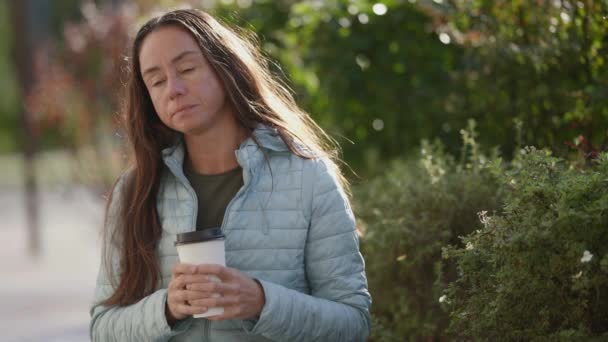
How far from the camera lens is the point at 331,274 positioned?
2.30m

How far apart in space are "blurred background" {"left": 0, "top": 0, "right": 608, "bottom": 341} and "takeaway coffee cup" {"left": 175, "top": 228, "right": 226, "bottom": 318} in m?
0.55

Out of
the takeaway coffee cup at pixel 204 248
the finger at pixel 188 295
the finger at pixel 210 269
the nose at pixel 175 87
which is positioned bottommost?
the finger at pixel 188 295

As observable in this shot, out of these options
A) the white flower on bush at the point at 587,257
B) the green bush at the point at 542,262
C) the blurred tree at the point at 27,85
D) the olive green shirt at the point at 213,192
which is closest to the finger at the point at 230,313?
the olive green shirt at the point at 213,192

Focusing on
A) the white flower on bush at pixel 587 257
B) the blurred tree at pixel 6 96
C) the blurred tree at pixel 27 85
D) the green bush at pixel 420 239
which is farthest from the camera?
the blurred tree at pixel 6 96

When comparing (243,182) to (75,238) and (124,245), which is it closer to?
(124,245)

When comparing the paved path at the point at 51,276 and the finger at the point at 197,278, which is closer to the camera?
the finger at the point at 197,278

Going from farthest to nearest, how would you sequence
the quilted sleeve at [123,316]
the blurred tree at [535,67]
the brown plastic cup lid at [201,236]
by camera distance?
the blurred tree at [535,67]
the quilted sleeve at [123,316]
the brown plastic cup lid at [201,236]

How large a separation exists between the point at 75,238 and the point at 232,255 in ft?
31.2

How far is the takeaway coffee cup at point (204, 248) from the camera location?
199cm

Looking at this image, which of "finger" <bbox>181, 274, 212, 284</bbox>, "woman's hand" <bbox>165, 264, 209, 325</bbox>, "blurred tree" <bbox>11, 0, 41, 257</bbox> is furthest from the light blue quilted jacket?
"blurred tree" <bbox>11, 0, 41, 257</bbox>

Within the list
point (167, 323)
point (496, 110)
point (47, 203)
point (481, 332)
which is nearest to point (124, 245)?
point (167, 323)

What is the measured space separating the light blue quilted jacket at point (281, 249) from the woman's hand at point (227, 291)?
156 mm

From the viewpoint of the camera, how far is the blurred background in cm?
221

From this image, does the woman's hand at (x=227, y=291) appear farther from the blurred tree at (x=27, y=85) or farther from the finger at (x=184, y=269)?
the blurred tree at (x=27, y=85)
